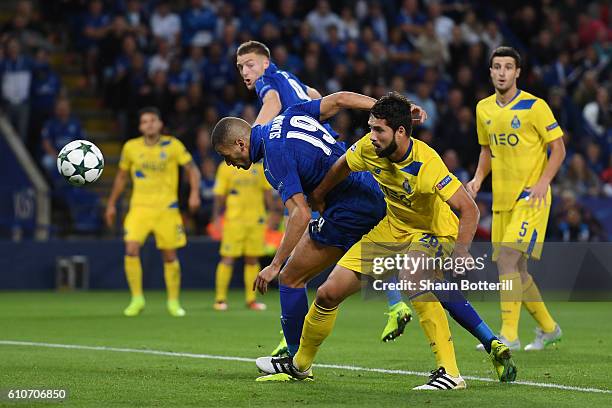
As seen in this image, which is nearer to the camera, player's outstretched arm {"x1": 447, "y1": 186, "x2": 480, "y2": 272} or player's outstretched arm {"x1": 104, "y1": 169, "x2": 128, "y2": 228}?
player's outstretched arm {"x1": 447, "y1": 186, "x2": 480, "y2": 272}

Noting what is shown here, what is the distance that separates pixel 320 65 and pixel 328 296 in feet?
43.5

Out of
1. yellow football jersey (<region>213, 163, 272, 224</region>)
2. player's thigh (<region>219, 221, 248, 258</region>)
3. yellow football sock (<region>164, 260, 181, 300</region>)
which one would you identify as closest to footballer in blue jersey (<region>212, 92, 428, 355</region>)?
yellow football sock (<region>164, 260, 181, 300</region>)

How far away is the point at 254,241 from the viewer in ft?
50.8

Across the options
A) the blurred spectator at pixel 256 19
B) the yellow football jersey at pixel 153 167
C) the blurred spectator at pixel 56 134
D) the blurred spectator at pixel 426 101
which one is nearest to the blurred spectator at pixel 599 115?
the blurred spectator at pixel 426 101

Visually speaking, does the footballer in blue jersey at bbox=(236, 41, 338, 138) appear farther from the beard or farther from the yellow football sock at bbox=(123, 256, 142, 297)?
the yellow football sock at bbox=(123, 256, 142, 297)

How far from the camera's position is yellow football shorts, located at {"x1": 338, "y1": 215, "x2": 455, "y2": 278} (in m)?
7.53

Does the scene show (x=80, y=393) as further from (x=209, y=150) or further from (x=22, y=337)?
(x=209, y=150)

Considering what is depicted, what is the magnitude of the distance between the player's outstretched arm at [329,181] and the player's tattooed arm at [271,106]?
177 centimetres

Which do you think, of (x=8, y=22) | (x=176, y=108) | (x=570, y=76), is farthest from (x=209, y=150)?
(x=570, y=76)

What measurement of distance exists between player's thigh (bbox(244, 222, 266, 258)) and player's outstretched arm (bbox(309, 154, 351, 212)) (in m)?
7.50

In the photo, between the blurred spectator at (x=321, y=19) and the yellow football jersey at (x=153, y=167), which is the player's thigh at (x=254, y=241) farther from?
the blurred spectator at (x=321, y=19)

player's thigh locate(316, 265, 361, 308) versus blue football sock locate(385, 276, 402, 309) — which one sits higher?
player's thigh locate(316, 265, 361, 308)

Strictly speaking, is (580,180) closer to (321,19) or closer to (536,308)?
(321,19)

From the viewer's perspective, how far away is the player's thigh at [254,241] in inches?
608
